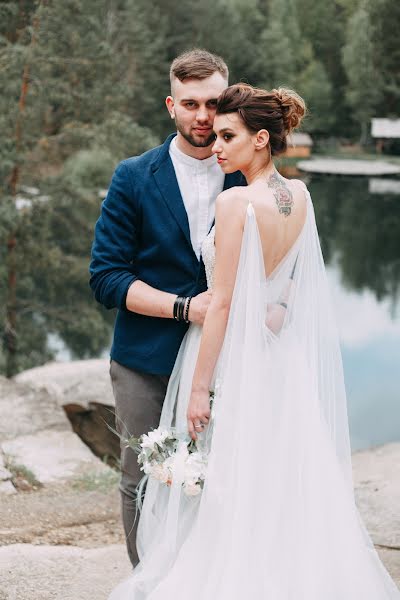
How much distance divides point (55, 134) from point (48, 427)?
28.7 ft

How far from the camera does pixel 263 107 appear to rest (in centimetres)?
219

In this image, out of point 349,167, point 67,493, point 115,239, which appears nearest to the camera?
point 115,239

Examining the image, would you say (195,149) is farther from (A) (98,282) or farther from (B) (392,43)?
(B) (392,43)

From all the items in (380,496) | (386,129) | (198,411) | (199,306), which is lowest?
(380,496)

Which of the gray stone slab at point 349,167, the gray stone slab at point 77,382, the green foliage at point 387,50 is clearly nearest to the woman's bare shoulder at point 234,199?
the gray stone slab at point 77,382

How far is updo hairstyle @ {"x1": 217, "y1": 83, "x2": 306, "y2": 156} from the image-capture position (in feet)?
7.16

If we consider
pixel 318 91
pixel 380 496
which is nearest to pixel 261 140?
pixel 380 496

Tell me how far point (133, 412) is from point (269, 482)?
569 mm

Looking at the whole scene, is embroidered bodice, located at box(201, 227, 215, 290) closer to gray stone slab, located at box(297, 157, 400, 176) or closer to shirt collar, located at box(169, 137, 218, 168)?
shirt collar, located at box(169, 137, 218, 168)

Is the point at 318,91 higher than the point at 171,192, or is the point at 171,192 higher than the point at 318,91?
the point at 318,91

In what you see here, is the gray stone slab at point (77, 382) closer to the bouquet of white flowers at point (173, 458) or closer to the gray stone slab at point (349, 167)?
the bouquet of white flowers at point (173, 458)

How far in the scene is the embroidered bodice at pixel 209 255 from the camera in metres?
2.39

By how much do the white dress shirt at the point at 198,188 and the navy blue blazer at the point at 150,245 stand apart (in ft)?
0.11

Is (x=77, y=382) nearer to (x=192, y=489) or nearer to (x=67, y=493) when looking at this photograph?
(x=67, y=493)
